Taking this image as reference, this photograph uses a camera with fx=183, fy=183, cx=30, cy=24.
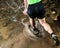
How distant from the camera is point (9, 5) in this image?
4375 mm

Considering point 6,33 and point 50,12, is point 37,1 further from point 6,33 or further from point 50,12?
point 50,12

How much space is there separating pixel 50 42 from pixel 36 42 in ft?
0.78

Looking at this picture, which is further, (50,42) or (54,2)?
(54,2)

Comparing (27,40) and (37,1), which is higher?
(37,1)

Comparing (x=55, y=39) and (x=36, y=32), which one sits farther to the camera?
(x=36, y=32)

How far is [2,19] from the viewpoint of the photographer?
394 centimetres

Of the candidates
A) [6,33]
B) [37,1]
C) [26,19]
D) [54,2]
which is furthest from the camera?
[54,2]

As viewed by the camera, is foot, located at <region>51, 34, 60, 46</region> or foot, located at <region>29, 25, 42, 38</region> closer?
foot, located at <region>51, 34, 60, 46</region>

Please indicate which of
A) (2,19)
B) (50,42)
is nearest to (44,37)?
(50,42)

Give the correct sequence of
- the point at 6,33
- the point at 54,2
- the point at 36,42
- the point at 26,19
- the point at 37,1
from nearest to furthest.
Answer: the point at 37,1 → the point at 36,42 → the point at 6,33 → the point at 26,19 → the point at 54,2

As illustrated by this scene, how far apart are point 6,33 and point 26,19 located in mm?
582

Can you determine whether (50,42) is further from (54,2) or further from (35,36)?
(54,2)

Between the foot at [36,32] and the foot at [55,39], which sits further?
the foot at [36,32]

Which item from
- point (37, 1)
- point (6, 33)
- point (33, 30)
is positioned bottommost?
point (6, 33)
